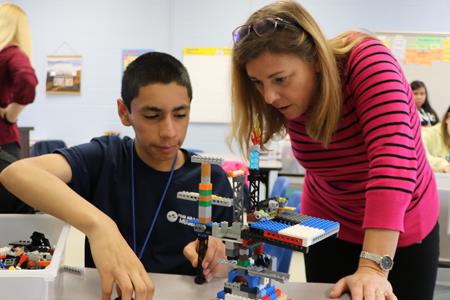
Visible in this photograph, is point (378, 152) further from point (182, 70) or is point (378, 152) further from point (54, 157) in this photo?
point (54, 157)

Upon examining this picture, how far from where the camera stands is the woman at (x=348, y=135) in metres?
0.83

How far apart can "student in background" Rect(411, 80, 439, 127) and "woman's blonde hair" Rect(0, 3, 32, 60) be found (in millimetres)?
3273

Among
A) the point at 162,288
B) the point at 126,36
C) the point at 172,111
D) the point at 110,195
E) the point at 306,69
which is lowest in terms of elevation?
the point at 162,288

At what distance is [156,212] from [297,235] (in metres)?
0.60

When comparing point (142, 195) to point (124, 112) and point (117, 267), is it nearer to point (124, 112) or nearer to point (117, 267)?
point (124, 112)

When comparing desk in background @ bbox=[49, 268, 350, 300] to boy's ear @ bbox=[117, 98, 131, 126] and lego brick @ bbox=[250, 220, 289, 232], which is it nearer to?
lego brick @ bbox=[250, 220, 289, 232]

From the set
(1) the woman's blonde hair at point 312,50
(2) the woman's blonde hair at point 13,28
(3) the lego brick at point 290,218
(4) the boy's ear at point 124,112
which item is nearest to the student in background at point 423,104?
(2) the woman's blonde hair at point 13,28

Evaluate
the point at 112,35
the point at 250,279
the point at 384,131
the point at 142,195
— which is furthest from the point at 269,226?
the point at 112,35

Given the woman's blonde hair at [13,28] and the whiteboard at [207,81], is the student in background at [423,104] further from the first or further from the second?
the woman's blonde hair at [13,28]

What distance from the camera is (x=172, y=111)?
113cm

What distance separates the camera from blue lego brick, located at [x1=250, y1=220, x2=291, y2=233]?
2.23ft

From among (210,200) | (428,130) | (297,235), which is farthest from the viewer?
(428,130)

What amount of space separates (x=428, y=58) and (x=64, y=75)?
380cm

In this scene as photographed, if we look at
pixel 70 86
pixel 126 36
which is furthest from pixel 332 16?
pixel 70 86
